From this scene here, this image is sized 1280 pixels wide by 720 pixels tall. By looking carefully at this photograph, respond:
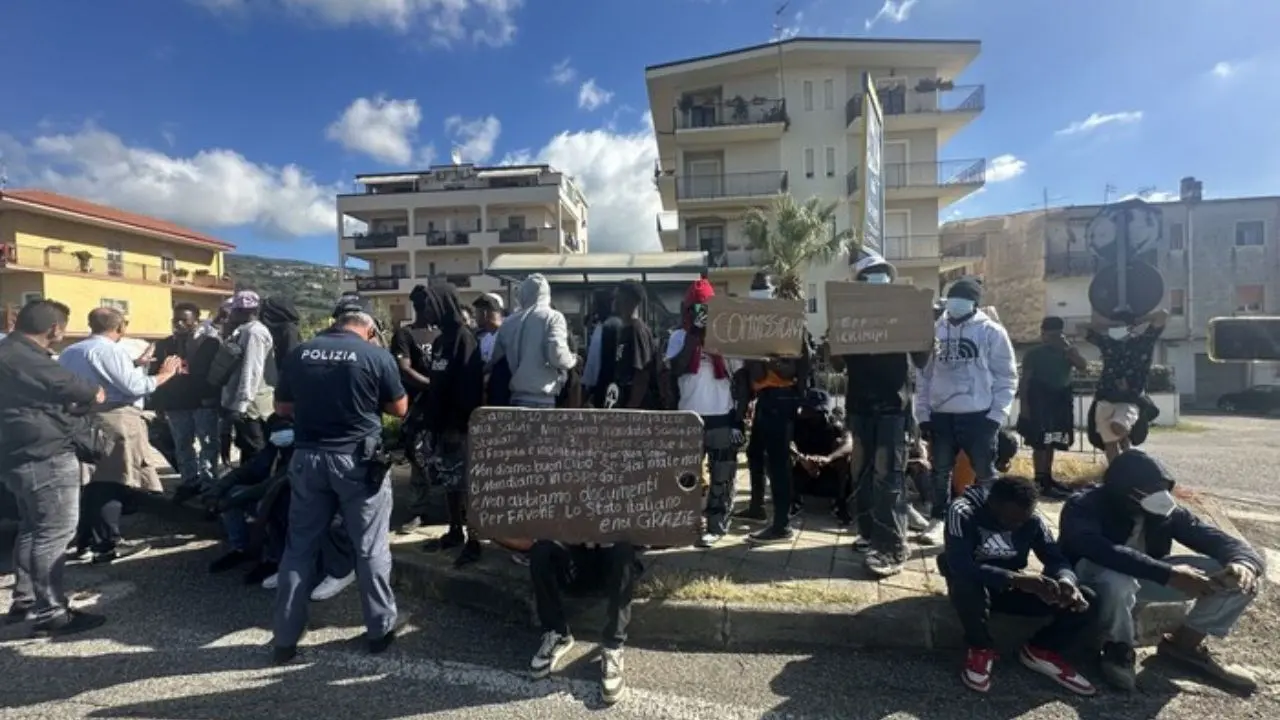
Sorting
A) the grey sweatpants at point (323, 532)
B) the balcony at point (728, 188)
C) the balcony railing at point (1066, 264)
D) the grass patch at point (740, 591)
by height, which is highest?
the balcony at point (728, 188)

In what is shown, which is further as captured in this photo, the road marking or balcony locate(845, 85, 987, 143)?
balcony locate(845, 85, 987, 143)

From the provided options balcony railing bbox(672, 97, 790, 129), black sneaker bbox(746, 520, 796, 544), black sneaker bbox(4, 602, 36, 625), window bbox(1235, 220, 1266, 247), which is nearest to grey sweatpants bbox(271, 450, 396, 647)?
black sneaker bbox(4, 602, 36, 625)

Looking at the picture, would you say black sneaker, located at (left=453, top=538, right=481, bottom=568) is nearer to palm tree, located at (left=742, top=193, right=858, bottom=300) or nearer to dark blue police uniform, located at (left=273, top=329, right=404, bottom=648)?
dark blue police uniform, located at (left=273, top=329, right=404, bottom=648)

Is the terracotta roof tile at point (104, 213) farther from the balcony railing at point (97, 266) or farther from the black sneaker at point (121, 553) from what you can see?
the black sneaker at point (121, 553)

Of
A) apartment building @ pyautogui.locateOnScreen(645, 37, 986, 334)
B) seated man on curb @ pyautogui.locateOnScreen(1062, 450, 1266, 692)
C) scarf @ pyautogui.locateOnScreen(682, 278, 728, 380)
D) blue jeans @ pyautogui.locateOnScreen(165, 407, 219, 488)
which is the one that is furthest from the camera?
apartment building @ pyautogui.locateOnScreen(645, 37, 986, 334)

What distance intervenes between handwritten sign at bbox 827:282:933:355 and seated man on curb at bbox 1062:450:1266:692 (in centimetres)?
122

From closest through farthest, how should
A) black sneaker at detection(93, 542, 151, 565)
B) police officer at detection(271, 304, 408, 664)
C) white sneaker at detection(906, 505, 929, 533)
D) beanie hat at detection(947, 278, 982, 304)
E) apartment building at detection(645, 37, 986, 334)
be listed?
1. police officer at detection(271, 304, 408, 664)
2. beanie hat at detection(947, 278, 982, 304)
3. white sneaker at detection(906, 505, 929, 533)
4. black sneaker at detection(93, 542, 151, 565)
5. apartment building at detection(645, 37, 986, 334)

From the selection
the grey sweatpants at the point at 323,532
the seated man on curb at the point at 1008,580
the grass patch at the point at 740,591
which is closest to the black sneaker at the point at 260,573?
the grey sweatpants at the point at 323,532

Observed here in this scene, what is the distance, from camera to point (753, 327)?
4.10 meters

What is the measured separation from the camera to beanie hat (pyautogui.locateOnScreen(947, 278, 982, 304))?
4133 mm

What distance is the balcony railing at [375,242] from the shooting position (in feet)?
140

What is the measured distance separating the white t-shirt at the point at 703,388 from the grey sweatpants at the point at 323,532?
2.07 meters

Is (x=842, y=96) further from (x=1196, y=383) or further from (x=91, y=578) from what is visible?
(x=91, y=578)

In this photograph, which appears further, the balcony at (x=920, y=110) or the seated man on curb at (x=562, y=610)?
the balcony at (x=920, y=110)
